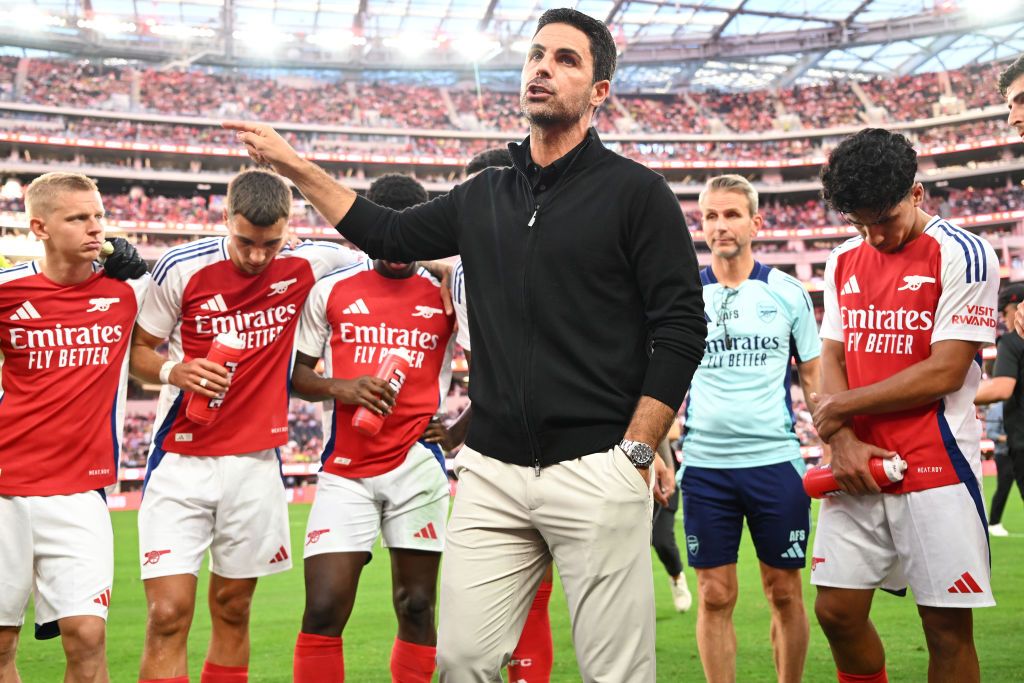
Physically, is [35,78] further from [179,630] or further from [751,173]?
[179,630]

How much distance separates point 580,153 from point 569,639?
5.01 metres

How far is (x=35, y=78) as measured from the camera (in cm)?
4847

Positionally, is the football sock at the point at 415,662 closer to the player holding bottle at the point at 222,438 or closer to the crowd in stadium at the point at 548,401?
the crowd in stadium at the point at 548,401

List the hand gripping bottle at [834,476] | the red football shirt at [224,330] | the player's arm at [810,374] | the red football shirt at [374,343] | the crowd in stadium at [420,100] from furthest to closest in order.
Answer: the crowd in stadium at [420,100]
the player's arm at [810,374]
the red football shirt at [374,343]
the red football shirt at [224,330]
the hand gripping bottle at [834,476]

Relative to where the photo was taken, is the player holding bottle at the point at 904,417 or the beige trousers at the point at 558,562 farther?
the player holding bottle at the point at 904,417

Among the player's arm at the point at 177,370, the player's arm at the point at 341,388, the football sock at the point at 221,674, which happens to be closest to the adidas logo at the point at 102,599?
the football sock at the point at 221,674

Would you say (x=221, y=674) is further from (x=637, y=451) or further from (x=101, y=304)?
(x=637, y=451)

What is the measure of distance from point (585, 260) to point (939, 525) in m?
1.77

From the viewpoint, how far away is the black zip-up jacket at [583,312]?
111 inches

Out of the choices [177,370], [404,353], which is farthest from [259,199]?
[404,353]

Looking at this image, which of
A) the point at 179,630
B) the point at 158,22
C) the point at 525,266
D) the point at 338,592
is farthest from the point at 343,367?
the point at 158,22

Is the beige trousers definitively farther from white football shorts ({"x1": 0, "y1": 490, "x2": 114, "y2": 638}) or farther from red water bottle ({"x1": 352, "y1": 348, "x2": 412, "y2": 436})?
white football shorts ({"x1": 0, "y1": 490, "x2": 114, "y2": 638})

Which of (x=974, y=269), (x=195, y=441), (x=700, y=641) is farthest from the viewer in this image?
(x=700, y=641)

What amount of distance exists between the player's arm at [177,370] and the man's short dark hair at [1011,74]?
3357 millimetres
